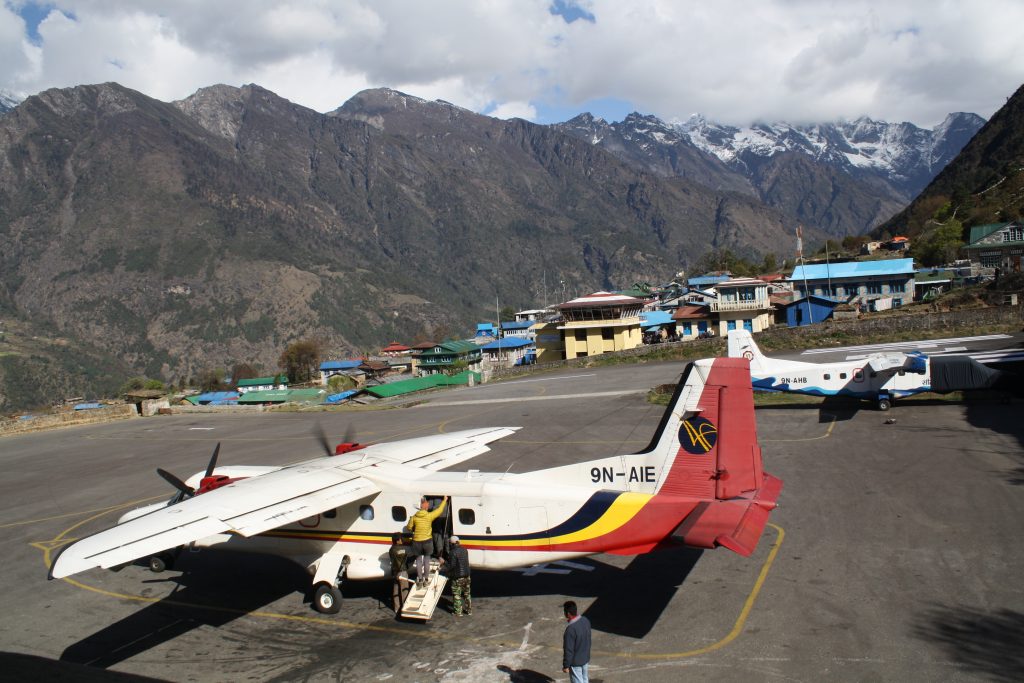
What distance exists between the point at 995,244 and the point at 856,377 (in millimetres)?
81973

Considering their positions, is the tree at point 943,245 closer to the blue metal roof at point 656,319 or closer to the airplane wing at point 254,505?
the blue metal roof at point 656,319

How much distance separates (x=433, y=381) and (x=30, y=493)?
46733 millimetres

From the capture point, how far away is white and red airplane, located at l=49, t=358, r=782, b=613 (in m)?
13.1

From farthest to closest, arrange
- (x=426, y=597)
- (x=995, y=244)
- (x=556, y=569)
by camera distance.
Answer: (x=995, y=244)
(x=556, y=569)
(x=426, y=597)

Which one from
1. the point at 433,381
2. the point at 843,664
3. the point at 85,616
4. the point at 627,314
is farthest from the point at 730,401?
the point at 627,314

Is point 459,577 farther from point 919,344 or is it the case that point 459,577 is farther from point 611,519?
point 919,344

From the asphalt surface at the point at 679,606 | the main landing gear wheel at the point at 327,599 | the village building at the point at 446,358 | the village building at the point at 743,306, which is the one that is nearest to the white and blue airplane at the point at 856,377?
the asphalt surface at the point at 679,606

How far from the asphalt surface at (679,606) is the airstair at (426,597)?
351mm

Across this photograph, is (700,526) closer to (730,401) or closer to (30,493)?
(730,401)

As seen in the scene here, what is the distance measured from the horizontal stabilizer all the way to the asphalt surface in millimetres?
1958

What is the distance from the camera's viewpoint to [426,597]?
13844 millimetres

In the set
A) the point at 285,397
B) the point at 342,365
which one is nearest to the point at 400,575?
the point at 285,397

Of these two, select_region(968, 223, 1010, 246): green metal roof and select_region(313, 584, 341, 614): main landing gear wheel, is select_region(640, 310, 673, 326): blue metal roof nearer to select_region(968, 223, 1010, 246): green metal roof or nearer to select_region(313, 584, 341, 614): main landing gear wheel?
select_region(968, 223, 1010, 246): green metal roof

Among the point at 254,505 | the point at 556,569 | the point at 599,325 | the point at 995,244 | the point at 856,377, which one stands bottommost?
the point at 556,569
